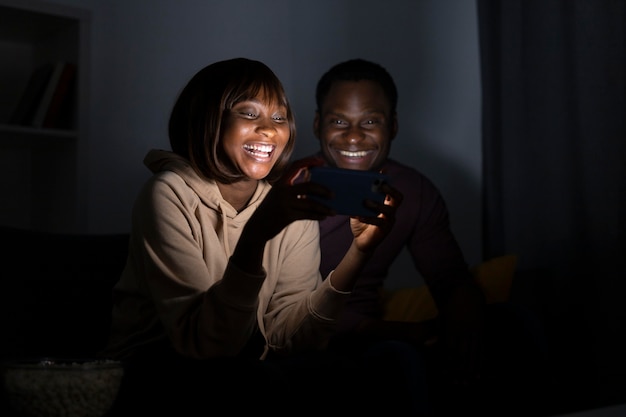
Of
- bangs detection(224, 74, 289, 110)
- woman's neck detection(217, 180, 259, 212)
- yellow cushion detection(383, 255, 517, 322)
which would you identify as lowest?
yellow cushion detection(383, 255, 517, 322)

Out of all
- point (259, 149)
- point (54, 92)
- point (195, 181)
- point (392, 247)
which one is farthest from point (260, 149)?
point (54, 92)

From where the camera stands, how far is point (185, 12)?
74.5 inches

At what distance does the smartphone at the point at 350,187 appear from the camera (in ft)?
2.80

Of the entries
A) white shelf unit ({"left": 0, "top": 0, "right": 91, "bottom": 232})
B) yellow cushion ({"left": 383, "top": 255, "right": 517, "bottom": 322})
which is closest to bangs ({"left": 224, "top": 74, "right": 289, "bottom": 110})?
yellow cushion ({"left": 383, "top": 255, "right": 517, "bottom": 322})

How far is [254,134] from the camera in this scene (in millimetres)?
934

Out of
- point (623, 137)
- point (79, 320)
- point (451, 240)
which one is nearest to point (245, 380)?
point (79, 320)

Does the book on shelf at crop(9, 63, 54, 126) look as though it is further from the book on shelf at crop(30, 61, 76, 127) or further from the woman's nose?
the woman's nose

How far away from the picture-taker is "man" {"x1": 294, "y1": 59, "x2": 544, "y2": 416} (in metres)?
1.29

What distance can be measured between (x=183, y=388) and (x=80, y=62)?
1.34m

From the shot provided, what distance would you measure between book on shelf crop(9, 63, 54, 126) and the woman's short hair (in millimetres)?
1014

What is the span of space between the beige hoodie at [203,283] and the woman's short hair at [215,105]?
27 mm

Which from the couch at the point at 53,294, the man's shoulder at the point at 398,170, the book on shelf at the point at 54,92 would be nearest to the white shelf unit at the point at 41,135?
the book on shelf at the point at 54,92

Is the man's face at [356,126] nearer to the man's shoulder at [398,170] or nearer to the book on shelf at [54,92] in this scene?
the man's shoulder at [398,170]

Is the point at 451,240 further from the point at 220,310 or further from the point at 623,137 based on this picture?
the point at 220,310
